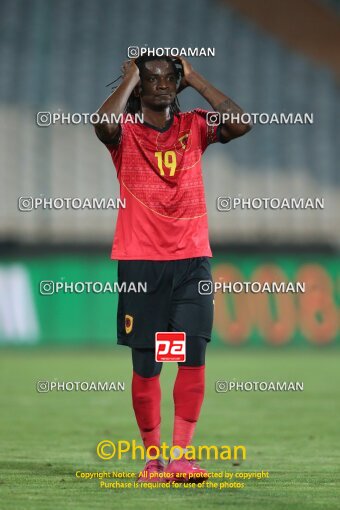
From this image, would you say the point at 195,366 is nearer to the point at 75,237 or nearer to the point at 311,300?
the point at 311,300

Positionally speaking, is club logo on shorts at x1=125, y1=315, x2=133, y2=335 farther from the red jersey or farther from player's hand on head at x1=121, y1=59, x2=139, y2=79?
player's hand on head at x1=121, y1=59, x2=139, y2=79

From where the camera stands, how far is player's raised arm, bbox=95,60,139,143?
4829 millimetres

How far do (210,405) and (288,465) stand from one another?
3912 millimetres

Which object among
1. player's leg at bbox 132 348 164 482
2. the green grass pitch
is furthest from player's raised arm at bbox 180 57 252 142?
the green grass pitch

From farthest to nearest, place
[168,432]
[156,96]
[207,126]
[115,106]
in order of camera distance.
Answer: [168,432] → [207,126] → [156,96] → [115,106]

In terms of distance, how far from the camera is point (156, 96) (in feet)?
16.3

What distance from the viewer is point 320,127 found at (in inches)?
803

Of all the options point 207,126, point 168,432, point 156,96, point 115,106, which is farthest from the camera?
point 168,432

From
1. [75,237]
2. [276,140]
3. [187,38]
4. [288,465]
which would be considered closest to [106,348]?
[75,237]

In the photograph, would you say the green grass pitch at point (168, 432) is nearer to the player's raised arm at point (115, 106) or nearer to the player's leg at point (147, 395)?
the player's leg at point (147, 395)

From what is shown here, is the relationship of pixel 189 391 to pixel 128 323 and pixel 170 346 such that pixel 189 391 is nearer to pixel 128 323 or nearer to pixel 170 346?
pixel 170 346

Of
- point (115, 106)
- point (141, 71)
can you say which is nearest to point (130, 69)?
point (141, 71)

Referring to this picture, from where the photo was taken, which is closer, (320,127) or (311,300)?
(311,300)

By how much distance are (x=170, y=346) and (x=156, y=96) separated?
107 centimetres
